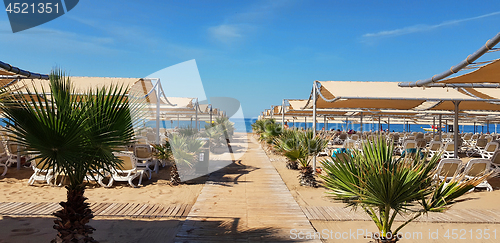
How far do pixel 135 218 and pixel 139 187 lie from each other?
1979 mm

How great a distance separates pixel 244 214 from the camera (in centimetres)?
393

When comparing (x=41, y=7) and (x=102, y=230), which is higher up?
(x=41, y=7)

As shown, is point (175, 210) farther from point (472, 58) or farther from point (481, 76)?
point (481, 76)

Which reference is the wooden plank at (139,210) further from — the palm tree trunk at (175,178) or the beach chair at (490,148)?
the beach chair at (490,148)

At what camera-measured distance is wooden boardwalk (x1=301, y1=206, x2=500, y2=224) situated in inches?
147

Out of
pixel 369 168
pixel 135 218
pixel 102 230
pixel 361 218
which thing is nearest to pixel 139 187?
pixel 135 218

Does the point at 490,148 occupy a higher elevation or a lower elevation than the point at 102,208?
higher

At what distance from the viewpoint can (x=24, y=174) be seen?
6.66m

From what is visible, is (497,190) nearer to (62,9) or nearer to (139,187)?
(139,187)

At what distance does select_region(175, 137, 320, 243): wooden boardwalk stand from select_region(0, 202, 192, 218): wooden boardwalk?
30 cm

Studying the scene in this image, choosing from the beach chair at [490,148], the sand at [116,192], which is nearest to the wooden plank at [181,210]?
the sand at [116,192]

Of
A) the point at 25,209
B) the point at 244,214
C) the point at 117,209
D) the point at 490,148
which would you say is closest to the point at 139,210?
the point at 117,209

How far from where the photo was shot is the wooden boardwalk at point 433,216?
3725 mm

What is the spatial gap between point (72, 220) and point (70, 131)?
86cm
